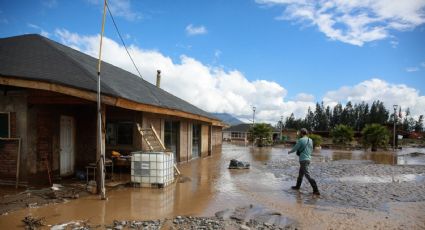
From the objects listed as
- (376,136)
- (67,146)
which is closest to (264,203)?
(67,146)

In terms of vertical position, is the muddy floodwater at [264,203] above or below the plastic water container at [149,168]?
below

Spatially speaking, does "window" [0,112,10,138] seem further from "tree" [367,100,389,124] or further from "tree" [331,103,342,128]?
"tree" [331,103,342,128]

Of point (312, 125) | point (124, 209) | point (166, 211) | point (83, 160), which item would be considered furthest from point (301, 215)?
point (312, 125)

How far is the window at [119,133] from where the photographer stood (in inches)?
484

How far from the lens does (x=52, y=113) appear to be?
10.3 meters

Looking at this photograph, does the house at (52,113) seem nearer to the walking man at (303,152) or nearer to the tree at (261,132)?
the walking man at (303,152)

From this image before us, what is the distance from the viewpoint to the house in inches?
337

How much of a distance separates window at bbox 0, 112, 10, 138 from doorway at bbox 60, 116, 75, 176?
162 centimetres

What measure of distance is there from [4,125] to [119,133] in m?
3.78

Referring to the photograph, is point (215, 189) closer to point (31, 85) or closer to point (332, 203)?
point (332, 203)

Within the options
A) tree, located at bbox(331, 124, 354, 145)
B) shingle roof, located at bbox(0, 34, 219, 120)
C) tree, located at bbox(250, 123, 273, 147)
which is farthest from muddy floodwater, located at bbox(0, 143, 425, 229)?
tree, located at bbox(331, 124, 354, 145)

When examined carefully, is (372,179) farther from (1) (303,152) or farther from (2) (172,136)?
(2) (172,136)

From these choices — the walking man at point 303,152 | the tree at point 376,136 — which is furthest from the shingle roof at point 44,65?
the tree at point 376,136

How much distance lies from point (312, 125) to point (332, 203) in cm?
12195
